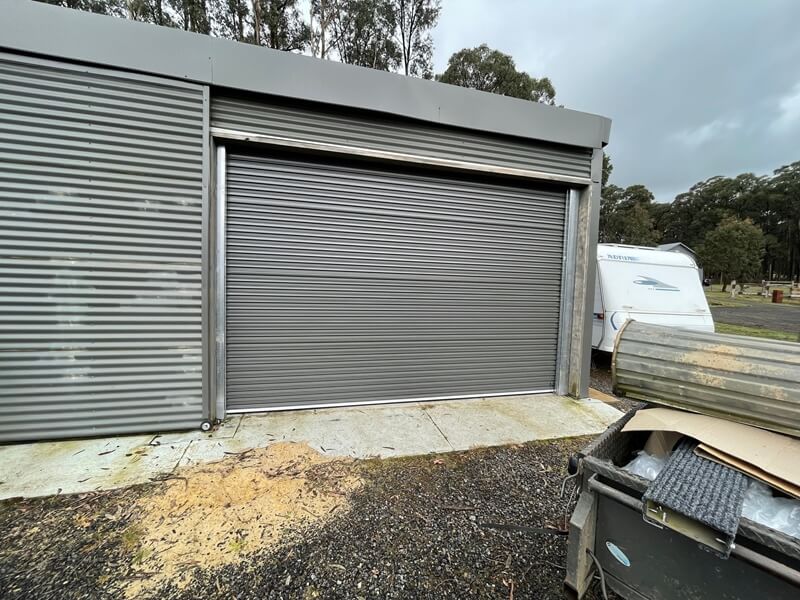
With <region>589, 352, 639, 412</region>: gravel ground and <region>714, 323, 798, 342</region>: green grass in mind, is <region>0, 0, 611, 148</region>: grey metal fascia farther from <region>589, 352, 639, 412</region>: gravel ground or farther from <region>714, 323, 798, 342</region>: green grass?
<region>714, 323, 798, 342</region>: green grass

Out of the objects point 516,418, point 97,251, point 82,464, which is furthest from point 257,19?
point 516,418

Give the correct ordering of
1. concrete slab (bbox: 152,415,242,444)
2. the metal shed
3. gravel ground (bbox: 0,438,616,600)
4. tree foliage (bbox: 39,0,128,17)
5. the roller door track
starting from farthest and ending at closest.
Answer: tree foliage (bbox: 39,0,128,17), the roller door track, concrete slab (bbox: 152,415,242,444), the metal shed, gravel ground (bbox: 0,438,616,600)

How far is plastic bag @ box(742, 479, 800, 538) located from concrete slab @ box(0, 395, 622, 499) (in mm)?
2138

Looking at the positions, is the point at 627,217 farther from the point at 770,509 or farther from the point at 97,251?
the point at 97,251

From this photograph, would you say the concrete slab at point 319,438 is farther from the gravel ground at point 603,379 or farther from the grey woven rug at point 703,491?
the grey woven rug at point 703,491

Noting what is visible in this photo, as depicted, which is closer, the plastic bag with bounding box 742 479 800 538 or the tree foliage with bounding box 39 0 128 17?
the plastic bag with bounding box 742 479 800 538

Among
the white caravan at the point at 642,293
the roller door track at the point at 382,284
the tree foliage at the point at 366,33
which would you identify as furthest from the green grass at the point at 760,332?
the tree foliage at the point at 366,33

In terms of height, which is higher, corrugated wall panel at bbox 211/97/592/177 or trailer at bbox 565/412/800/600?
corrugated wall panel at bbox 211/97/592/177

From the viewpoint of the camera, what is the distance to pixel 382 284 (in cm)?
390

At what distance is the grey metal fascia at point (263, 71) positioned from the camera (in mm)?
2695

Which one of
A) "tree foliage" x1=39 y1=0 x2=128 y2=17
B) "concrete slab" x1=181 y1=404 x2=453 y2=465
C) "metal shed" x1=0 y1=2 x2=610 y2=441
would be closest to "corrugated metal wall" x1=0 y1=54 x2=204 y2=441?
"metal shed" x1=0 y1=2 x2=610 y2=441

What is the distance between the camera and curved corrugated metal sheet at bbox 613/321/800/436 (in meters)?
1.24

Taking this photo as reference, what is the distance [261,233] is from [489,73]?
1856 cm

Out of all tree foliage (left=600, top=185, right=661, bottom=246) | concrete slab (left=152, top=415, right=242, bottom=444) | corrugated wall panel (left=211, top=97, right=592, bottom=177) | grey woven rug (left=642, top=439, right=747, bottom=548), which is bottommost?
concrete slab (left=152, top=415, right=242, bottom=444)
